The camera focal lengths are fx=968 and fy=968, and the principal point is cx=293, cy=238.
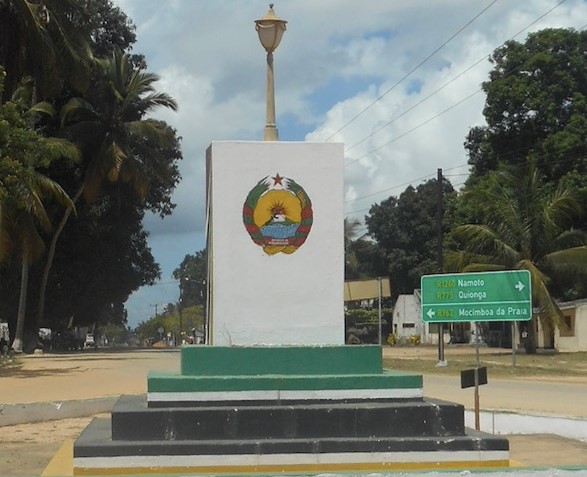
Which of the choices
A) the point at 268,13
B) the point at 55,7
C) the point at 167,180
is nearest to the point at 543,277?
the point at 167,180

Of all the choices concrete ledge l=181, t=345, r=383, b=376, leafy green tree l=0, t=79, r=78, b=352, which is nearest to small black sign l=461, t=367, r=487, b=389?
concrete ledge l=181, t=345, r=383, b=376

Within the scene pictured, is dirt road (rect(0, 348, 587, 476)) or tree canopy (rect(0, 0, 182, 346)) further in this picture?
tree canopy (rect(0, 0, 182, 346))

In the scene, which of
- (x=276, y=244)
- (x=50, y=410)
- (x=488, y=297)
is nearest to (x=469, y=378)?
(x=276, y=244)

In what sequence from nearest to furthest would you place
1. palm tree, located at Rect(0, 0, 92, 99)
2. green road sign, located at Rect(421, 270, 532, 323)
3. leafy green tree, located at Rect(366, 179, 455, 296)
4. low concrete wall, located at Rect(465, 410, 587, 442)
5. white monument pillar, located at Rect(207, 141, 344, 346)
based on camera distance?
white monument pillar, located at Rect(207, 141, 344, 346) < low concrete wall, located at Rect(465, 410, 587, 442) < green road sign, located at Rect(421, 270, 532, 323) < palm tree, located at Rect(0, 0, 92, 99) < leafy green tree, located at Rect(366, 179, 455, 296)

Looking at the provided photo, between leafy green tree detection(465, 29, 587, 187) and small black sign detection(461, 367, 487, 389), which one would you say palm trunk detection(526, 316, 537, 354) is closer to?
leafy green tree detection(465, 29, 587, 187)

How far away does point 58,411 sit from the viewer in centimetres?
1460

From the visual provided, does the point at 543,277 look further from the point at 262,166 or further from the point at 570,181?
the point at 262,166

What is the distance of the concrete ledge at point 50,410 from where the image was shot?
14021 mm

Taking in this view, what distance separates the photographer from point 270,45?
388 inches

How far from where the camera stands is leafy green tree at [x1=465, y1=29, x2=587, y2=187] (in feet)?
153

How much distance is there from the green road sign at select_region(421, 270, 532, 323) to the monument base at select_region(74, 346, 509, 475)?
15124 mm

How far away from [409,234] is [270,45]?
59898mm

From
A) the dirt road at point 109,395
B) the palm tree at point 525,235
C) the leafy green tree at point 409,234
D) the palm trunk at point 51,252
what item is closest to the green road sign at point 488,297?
the dirt road at point 109,395

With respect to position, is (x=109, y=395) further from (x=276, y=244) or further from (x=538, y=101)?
(x=538, y=101)
